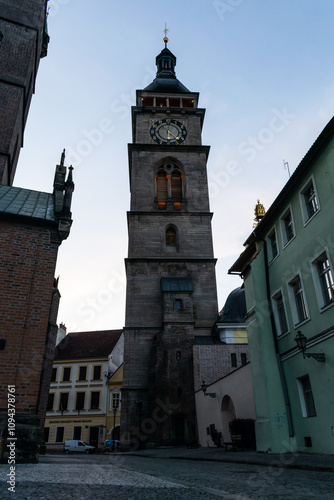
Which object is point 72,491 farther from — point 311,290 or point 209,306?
point 209,306

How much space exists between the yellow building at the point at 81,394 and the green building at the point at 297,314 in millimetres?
29922

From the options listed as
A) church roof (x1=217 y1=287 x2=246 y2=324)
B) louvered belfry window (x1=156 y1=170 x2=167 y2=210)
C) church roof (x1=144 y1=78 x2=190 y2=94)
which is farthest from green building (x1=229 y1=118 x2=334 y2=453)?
church roof (x1=144 y1=78 x2=190 y2=94)

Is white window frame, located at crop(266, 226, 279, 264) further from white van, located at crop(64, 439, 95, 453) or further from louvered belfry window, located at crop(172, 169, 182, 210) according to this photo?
white van, located at crop(64, 439, 95, 453)

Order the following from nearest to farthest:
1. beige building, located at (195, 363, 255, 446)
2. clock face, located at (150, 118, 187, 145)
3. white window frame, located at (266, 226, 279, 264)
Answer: white window frame, located at (266, 226, 279, 264)
beige building, located at (195, 363, 255, 446)
clock face, located at (150, 118, 187, 145)

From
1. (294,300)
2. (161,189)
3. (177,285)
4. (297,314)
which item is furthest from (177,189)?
(297,314)

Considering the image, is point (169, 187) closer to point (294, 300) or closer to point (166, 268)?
point (166, 268)

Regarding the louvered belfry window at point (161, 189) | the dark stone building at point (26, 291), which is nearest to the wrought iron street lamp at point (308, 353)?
the dark stone building at point (26, 291)

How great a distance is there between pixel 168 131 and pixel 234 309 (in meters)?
19.6

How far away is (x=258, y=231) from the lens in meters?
17.1

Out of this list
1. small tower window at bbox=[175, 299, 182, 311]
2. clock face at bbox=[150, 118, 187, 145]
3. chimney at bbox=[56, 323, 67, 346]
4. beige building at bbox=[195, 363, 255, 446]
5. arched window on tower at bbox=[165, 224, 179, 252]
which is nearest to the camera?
beige building at bbox=[195, 363, 255, 446]

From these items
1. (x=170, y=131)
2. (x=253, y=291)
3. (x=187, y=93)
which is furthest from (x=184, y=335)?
(x=187, y=93)

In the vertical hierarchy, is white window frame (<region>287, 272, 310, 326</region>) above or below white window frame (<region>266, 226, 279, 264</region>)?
below

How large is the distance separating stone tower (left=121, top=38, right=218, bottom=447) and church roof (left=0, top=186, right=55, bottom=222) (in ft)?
51.4

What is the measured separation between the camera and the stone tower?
2528cm
